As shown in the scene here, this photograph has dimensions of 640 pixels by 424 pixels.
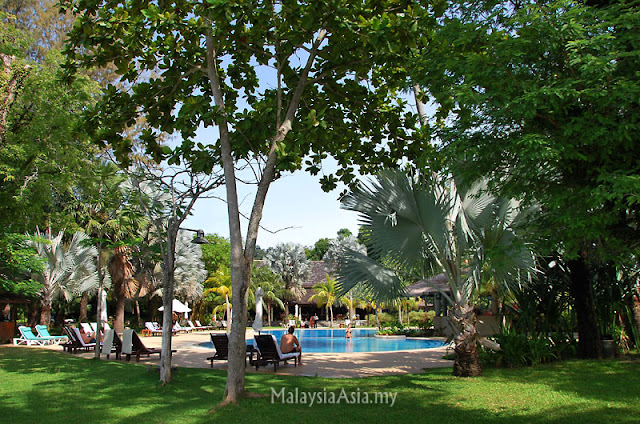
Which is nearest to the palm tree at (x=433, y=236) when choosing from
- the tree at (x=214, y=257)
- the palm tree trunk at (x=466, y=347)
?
the palm tree trunk at (x=466, y=347)

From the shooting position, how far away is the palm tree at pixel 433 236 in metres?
9.75

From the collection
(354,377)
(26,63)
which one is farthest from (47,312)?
(354,377)

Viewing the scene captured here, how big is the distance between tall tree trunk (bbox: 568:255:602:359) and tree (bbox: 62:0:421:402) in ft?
18.4

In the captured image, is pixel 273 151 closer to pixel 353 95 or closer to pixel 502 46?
pixel 353 95

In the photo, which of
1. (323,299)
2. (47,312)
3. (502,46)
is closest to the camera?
(502,46)

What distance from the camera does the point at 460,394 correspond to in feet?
26.5

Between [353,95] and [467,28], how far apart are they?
14.4 feet

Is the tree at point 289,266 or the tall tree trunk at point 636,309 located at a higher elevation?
the tree at point 289,266

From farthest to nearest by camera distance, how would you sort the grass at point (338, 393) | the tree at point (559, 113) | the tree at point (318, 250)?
the tree at point (318, 250)
the grass at point (338, 393)
the tree at point (559, 113)

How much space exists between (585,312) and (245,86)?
987cm

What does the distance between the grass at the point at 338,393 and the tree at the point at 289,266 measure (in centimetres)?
3245

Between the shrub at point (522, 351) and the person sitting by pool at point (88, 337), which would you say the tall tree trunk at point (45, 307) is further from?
the shrub at point (522, 351)

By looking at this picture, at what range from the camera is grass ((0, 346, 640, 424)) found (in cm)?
658

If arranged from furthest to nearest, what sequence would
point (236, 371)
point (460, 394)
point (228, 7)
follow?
point (460, 394) < point (236, 371) < point (228, 7)
